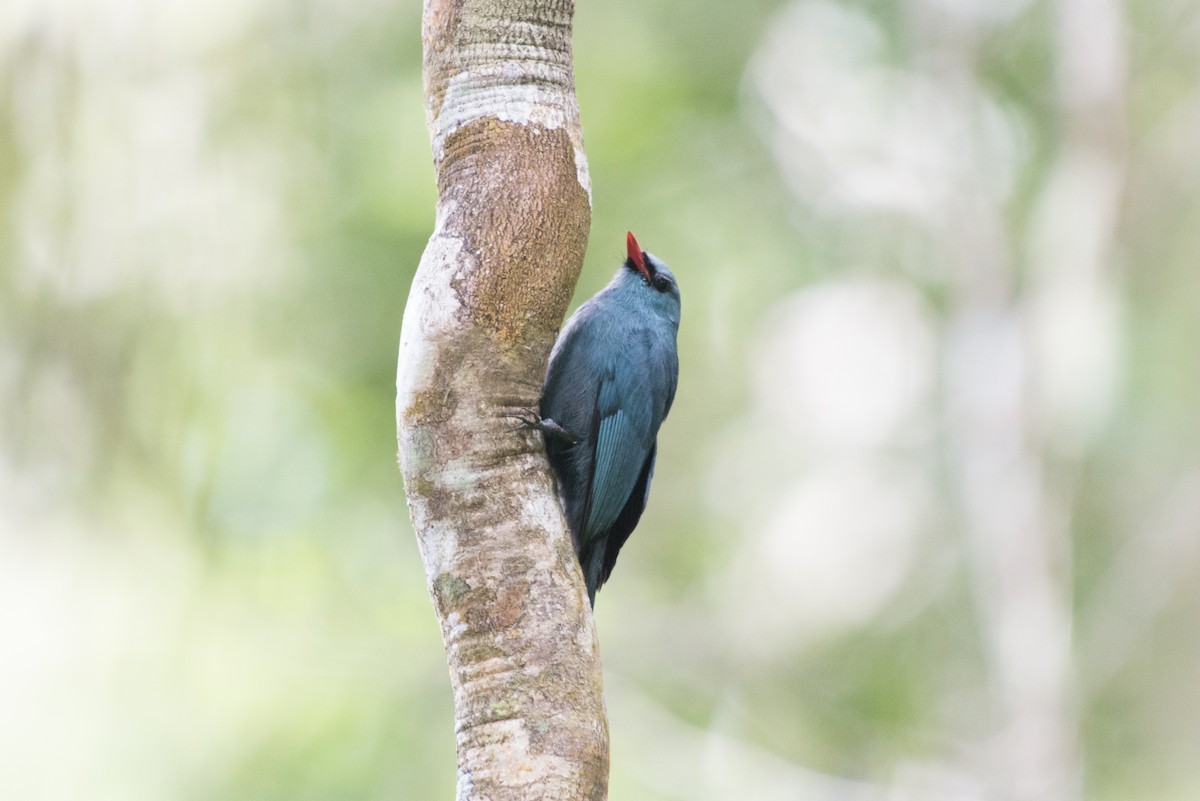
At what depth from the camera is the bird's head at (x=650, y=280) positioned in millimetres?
4723

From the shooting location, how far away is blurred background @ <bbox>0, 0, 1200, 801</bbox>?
7758 mm

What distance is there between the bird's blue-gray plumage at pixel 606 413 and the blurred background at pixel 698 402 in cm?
395

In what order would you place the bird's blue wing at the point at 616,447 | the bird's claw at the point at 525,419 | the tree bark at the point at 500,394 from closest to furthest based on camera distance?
the tree bark at the point at 500,394
the bird's claw at the point at 525,419
the bird's blue wing at the point at 616,447

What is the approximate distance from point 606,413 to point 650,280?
80 cm

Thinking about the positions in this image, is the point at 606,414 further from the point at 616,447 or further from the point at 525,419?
the point at 525,419

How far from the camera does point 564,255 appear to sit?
3.21m

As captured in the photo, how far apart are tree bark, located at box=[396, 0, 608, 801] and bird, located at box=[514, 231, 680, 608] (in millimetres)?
696

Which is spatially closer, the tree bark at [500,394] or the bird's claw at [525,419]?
the tree bark at [500,394]

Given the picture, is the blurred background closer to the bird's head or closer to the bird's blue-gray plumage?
the bird's head

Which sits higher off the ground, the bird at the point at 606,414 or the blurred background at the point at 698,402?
the blurred background at the point at 698,402

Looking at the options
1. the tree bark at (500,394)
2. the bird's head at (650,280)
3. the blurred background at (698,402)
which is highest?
the blurred background at (698,402)

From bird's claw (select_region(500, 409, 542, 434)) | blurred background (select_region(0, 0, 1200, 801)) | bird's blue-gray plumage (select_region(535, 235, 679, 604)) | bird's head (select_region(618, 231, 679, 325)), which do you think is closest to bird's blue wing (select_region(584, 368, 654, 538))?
bird's blue-gray plumage (select_region(535, 235, 679, 604))

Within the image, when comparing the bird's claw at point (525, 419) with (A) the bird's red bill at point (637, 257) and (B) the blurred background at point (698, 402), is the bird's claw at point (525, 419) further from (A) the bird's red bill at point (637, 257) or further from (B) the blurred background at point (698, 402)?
(B) the blurred background at point (698, 402)

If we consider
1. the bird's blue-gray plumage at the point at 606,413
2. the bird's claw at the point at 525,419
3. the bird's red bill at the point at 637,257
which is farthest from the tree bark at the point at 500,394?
the bird's red bill at the point at 637,257
